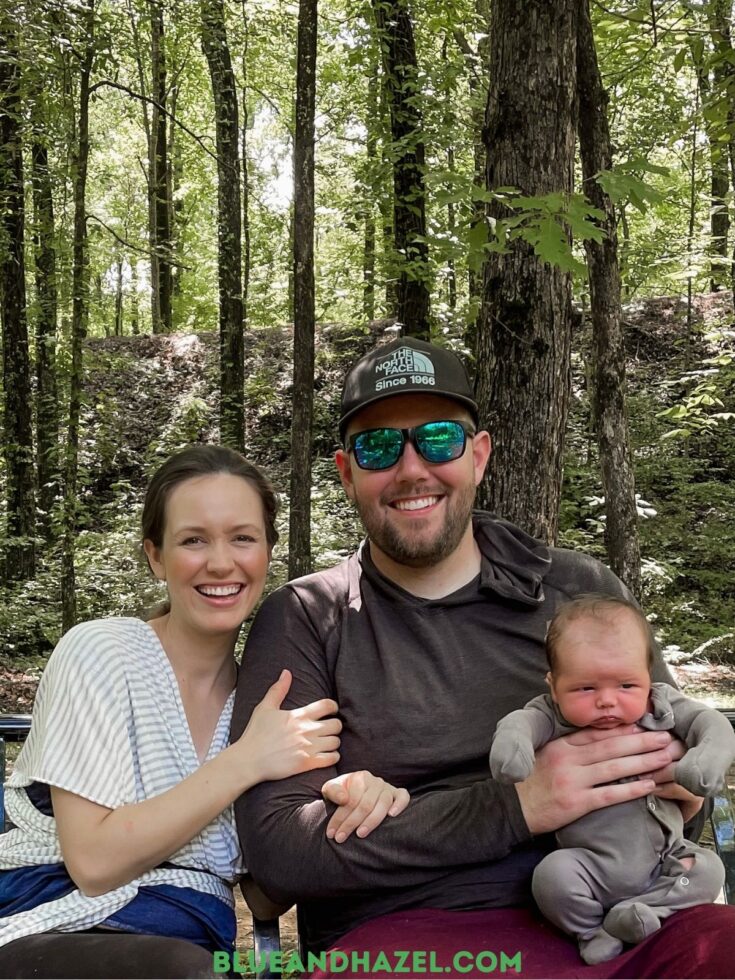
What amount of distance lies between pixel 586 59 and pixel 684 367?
29.2 feet

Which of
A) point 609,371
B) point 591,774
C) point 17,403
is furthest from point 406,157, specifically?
point 591,774

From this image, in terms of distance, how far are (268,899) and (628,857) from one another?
3.12 feet

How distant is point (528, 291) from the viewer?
12.7ft

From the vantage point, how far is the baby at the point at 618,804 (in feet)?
7.34

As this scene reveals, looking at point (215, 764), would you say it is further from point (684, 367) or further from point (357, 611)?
point (684, 367)

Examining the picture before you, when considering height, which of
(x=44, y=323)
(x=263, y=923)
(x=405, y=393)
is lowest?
(x=263, y=923)

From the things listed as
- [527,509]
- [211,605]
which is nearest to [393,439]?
[211,605]

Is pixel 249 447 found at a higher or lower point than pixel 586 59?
lower

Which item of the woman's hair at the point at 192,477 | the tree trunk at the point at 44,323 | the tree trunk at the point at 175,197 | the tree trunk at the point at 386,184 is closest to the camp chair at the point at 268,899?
the woman's hair at the point at 192,477

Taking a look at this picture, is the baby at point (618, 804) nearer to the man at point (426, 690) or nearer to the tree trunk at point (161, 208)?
the man at point (426, 690)

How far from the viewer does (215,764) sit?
239 cm

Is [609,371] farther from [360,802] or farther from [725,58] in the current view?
[360,802]

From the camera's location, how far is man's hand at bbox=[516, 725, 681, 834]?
2340 mm

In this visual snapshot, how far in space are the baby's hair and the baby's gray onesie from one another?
169mm
